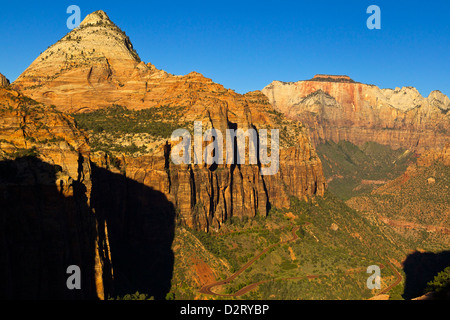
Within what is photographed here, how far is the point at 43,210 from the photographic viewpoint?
62875mm

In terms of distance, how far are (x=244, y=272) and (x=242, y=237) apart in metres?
15.5

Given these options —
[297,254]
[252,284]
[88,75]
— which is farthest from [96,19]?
[252,284]

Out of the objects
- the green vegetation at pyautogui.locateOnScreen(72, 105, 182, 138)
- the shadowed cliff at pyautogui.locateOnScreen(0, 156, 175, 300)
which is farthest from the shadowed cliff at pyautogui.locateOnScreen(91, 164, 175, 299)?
the green vegetation at pyautogui.locateOnScreen(72, 105, 182, 138)

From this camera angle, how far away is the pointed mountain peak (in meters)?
174

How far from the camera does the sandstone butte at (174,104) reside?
384 feet

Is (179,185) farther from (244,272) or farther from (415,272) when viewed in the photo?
(415,272)

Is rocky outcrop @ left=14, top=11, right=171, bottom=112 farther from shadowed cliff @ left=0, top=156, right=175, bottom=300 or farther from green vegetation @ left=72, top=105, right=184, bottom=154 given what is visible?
shadowed cliff @ left=0, top=156, right=175, bottom=300

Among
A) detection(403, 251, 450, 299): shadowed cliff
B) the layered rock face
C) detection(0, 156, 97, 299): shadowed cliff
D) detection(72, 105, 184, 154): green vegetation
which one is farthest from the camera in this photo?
detection(403, 251, 450, 299): shadowed cliff

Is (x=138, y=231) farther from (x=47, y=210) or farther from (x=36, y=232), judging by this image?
(x=36, y=232)

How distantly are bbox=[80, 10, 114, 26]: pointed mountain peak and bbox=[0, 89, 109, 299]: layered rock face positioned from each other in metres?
102

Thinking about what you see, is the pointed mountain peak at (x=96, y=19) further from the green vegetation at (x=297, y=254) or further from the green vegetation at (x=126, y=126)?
the green vegetation at (x=297, y=254)

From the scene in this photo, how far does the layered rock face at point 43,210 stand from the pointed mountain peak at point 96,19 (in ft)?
336

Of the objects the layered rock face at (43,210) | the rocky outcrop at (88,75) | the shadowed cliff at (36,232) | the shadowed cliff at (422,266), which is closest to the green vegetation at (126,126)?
the rocky outcrop at (88,75)
